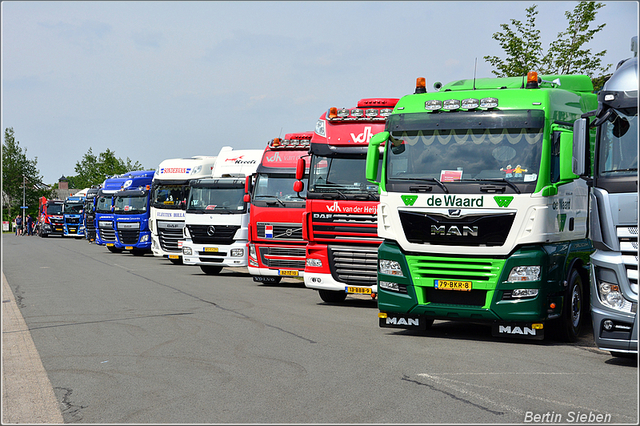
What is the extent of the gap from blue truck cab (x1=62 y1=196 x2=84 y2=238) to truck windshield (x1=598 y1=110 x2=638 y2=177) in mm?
47640

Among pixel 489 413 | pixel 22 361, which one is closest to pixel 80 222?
pixel 22 361

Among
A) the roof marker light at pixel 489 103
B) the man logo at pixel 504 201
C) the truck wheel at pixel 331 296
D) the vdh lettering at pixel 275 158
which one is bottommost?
the truck wheel at pixel 331 296

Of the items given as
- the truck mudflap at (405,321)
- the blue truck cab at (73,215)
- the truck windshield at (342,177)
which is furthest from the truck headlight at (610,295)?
the blue truck cab at (73,215)

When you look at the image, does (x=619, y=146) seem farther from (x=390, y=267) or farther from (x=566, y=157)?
(x=390, y=267)

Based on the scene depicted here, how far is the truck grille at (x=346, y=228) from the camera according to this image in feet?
40.8

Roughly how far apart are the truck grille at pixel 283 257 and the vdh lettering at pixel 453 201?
7.18 metres

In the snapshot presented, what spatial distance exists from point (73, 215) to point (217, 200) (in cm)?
3616

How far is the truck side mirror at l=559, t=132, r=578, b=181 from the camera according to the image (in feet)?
28.6

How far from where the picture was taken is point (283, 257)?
53.5 ft

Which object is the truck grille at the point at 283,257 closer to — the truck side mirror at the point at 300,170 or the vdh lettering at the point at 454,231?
the truck side mirror at the point at 300,170

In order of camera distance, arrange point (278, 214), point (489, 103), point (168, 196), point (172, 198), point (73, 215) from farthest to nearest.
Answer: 1. point (73, 215)
2. point (168, 196)
3. point (172, 198)
4. point (278, 214)
5. point (489, 103)

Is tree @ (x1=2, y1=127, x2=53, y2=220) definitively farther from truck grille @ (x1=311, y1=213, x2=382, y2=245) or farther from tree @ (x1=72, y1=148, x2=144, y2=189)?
truck grille @ (x1=311, y1=213, x2=382, y2=245)

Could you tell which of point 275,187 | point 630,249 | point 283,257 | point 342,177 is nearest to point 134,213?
point 275,187

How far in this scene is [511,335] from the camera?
937 centimetres
